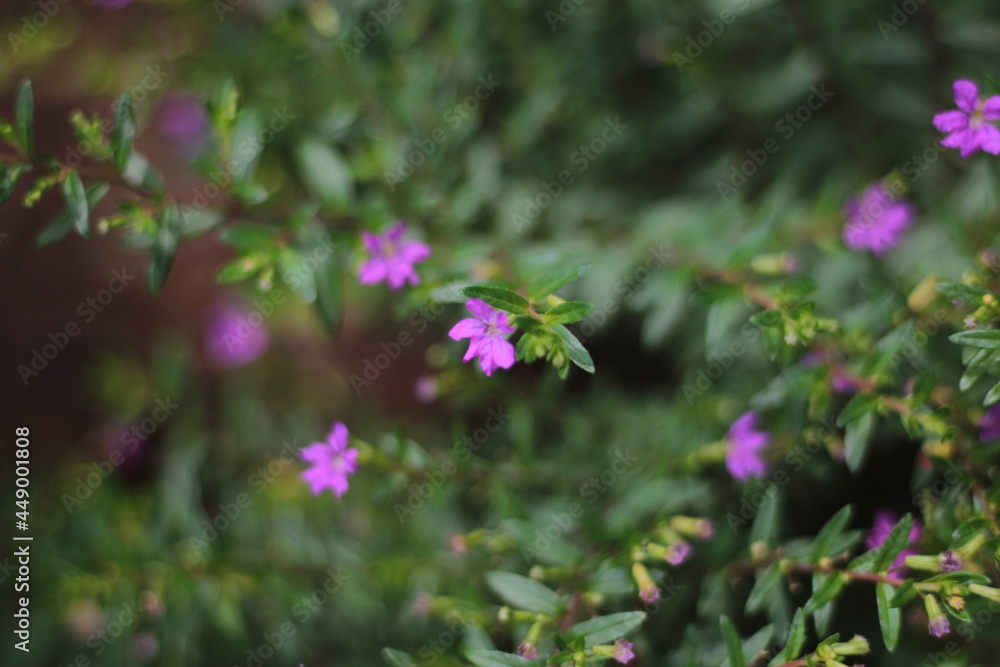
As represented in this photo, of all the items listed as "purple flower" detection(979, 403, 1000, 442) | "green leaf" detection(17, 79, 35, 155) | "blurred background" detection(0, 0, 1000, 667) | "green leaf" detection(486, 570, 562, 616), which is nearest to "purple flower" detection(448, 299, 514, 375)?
"blurred background" detection(0, 0, 1000, 667)

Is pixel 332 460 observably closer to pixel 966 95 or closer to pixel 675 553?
pixel 675 553

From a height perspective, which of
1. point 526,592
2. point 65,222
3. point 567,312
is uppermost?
point 567,312

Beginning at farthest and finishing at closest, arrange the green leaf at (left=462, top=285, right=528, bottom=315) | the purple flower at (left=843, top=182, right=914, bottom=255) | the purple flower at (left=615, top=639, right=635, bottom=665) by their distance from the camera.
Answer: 1. the purple flower at (left=843, top=182, right=914, bottom=255)
2. the purple flower at (left=615, top=639, right=635, bottom=665)
3. the green leaf at (left=462, top=285, right=528, bottom=315)

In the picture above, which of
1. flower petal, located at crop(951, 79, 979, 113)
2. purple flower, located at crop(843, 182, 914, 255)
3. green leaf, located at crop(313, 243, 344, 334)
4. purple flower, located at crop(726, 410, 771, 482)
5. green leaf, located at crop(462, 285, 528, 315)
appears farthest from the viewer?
purple flower, located at crop(843, 182, 914, 255)

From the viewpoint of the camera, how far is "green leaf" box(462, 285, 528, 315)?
167 centimetres

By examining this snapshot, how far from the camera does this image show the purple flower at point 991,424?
210 centimetres

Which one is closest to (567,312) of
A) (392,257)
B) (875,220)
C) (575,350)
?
(575,350)

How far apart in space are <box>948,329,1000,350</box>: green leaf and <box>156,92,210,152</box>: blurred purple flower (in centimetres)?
326

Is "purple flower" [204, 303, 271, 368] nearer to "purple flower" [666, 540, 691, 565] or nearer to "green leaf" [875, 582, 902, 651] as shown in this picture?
"purple flower" [666, 540, 691, 565]

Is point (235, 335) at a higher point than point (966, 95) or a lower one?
lower

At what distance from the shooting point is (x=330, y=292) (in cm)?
232

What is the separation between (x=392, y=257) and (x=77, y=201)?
0.80 m

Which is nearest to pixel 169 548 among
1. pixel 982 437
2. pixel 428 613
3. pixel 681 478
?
pixel 428 613

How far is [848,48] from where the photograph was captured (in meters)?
3.10
